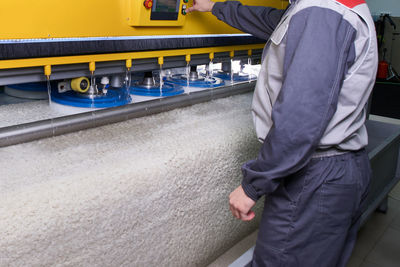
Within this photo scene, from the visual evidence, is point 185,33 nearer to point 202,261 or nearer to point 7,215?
point 202,261

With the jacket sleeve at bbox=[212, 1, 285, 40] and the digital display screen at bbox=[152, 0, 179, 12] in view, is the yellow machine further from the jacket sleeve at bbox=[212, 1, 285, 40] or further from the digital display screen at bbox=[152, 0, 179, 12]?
the jacket sleeve at bbox=[212, 1, 285, 40]

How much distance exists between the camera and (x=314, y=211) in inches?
42.3

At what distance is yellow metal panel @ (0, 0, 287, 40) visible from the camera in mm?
1082

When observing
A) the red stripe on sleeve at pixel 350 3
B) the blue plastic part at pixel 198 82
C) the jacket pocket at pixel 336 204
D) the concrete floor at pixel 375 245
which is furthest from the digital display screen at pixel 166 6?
the concrete floor at pixel 375 245

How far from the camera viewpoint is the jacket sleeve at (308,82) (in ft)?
2.99

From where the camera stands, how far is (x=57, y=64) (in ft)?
4.09

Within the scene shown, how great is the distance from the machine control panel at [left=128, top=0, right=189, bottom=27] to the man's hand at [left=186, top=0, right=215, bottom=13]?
0.12 ft

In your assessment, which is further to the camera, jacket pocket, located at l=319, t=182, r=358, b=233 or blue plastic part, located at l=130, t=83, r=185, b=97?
blue plastic part, located at l=130, t=83, r=185, b=97

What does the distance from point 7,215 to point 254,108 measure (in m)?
0.72

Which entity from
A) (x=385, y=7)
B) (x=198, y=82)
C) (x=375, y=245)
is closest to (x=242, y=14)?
(x=198, y=82)

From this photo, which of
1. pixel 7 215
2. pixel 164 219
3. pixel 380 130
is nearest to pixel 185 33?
pixel 164 219

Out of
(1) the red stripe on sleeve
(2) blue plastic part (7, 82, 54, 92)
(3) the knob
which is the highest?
(3) the knob

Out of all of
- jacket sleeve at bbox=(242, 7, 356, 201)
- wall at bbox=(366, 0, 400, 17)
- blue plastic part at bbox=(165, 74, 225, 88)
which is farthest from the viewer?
wall at bbox=(366, 0, 400, 17)

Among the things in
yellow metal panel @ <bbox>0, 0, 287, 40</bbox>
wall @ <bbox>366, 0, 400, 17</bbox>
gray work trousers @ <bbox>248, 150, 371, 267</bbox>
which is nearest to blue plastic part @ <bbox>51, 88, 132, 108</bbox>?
yellow metal panel @ <bbox>0, 0, 287, 40</bbox>
